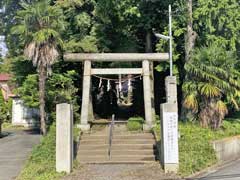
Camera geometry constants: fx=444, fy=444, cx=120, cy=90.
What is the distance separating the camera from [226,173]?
15516 mm

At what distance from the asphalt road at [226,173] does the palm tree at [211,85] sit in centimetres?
390

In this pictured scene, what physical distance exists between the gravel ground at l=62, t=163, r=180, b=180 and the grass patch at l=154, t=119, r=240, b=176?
3.11 ft

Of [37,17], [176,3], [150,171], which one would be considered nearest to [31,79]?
[37,17]

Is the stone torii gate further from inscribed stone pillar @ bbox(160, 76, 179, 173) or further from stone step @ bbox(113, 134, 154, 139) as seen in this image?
inscribed stone pillar @ bbox(160, 76, 179, 173)

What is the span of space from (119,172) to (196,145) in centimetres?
378

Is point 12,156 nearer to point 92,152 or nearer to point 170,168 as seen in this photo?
point 92,152

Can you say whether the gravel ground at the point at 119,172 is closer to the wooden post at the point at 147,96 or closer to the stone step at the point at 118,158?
the stone step at the point at 118,158

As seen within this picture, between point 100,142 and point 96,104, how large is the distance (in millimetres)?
13023

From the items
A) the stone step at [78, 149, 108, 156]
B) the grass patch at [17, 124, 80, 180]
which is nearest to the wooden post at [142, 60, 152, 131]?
the stone step at [78, 149, 108, 156]

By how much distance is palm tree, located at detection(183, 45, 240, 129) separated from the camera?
20.6m

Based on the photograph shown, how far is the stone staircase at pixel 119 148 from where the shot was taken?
55.8 ft

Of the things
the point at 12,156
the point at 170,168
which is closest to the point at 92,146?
the point at 12,156

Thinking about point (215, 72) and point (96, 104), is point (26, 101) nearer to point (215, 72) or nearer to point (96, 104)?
point (96, 104)

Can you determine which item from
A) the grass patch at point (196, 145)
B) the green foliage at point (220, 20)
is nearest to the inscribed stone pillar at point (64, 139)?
the grass patch at point (196, 145)
